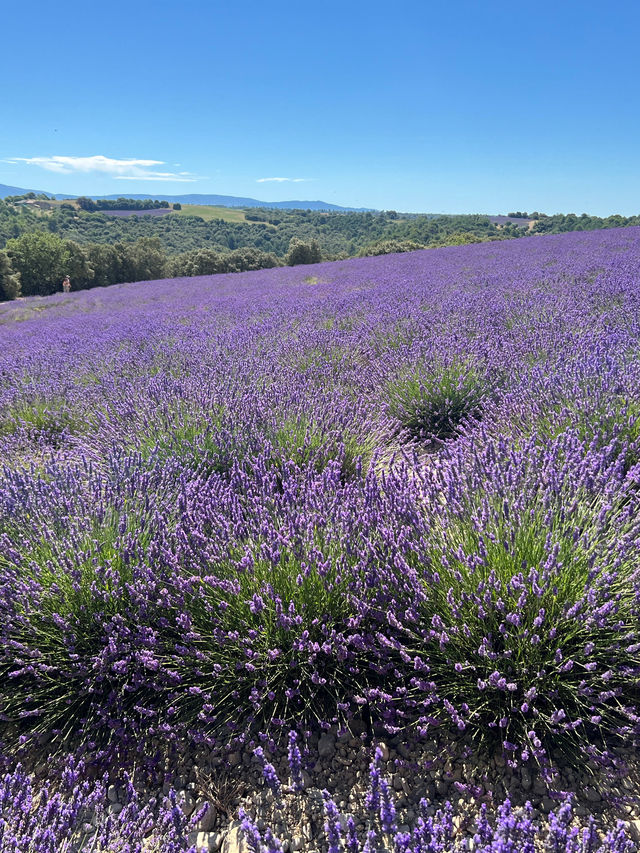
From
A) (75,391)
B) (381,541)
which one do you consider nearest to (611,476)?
(381,541)

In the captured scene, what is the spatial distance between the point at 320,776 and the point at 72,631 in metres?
0.97

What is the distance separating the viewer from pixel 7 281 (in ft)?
80.3

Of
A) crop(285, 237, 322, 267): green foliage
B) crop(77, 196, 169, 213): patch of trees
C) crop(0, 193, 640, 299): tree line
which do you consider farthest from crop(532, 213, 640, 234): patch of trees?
crop(77, 196, 169, 213): patch of trees

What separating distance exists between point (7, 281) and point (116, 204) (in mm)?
73952

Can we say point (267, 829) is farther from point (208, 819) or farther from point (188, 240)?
point (188, 240)

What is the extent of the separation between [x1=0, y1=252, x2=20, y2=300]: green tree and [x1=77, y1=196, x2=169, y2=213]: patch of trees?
207ft

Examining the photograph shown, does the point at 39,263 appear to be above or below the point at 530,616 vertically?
below

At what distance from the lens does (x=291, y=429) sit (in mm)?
2773

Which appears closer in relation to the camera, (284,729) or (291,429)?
(284,729)

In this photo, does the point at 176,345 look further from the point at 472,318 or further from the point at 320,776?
the point at 320,776

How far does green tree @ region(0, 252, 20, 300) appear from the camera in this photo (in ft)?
78.8

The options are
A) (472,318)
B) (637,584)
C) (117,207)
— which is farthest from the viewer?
(117,207)

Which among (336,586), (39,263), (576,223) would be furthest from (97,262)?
(576,223)

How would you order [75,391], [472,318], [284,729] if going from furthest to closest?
1. [472,318]
2. [75,391]
3. [284,729]
